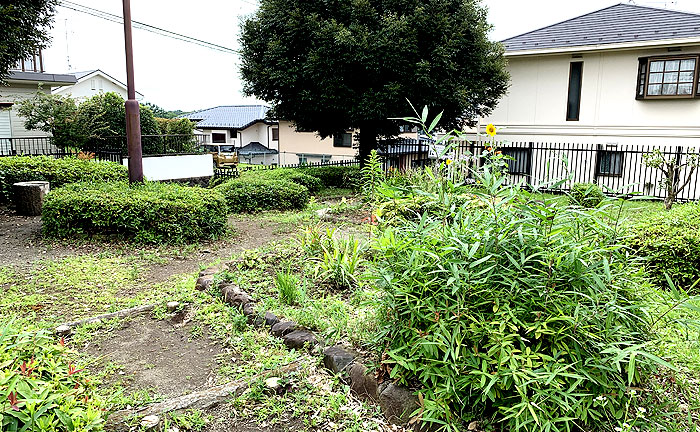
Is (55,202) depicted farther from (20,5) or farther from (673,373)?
(673,373)

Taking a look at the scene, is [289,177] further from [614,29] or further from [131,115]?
[614,29]

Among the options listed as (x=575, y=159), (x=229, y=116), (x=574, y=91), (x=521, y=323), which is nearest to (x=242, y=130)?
(x=229, y=116)

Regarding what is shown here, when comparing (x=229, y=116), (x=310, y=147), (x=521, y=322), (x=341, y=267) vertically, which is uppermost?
(x=229, y=116)

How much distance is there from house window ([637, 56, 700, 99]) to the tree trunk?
789 centimetres

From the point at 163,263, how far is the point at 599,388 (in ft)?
17.4

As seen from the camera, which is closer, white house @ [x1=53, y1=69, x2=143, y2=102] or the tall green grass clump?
the tall green grass clump

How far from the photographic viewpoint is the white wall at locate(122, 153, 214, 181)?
42.4 ft

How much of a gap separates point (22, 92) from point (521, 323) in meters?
22.3

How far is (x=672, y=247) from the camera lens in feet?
16.9

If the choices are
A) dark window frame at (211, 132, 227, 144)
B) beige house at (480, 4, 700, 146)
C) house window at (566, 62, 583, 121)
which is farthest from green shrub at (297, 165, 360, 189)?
dark window frame at (211, 132, 227, 144)

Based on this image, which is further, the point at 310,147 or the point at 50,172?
the point at 310,147

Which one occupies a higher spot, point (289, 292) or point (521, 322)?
point (521, 322)

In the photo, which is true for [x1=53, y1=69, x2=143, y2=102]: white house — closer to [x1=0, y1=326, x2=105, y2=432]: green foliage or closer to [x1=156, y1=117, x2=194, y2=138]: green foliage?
[x1=156, y1=117, x2=194, y2=138]: green foliage

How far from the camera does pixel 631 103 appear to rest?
1480cm
